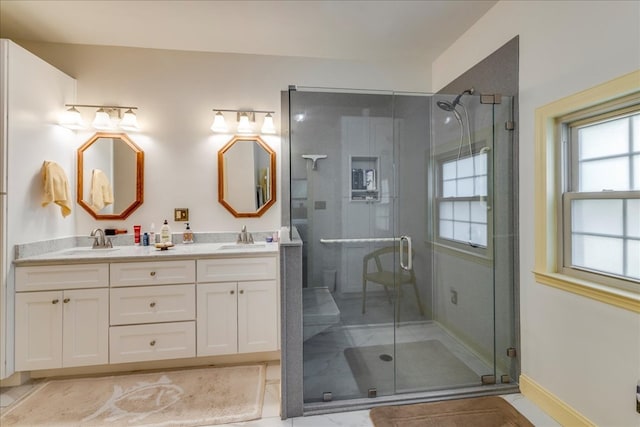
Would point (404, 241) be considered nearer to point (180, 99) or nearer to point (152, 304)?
point (152, 304)

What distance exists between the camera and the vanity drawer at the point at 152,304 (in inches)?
87.0

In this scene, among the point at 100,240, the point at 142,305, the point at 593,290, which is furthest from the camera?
the point at 100,240

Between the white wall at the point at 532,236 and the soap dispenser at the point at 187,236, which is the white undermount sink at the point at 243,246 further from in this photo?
the white wall at the point at 532,236

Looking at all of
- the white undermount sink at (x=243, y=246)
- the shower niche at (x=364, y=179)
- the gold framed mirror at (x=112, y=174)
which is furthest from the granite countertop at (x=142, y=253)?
the shower niche at (x=364, y=179)

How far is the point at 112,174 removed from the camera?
2.69 m

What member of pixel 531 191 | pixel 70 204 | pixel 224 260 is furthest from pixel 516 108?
pixel 70 204

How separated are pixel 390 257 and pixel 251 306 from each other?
1182mm

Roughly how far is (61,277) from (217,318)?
1.15 metres

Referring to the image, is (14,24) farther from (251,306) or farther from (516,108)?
(516,108)

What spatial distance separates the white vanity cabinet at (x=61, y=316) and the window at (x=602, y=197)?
3106mm

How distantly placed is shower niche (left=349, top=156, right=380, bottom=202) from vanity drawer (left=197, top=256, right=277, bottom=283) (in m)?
0.86

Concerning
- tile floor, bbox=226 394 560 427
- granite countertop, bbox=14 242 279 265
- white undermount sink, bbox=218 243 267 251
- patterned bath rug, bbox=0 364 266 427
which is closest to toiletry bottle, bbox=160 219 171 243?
granite countertop, bbox=14 242 279 265

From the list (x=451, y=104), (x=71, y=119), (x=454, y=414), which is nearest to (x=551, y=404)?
(x=454, y=414)

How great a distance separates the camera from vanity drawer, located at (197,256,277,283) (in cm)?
232
